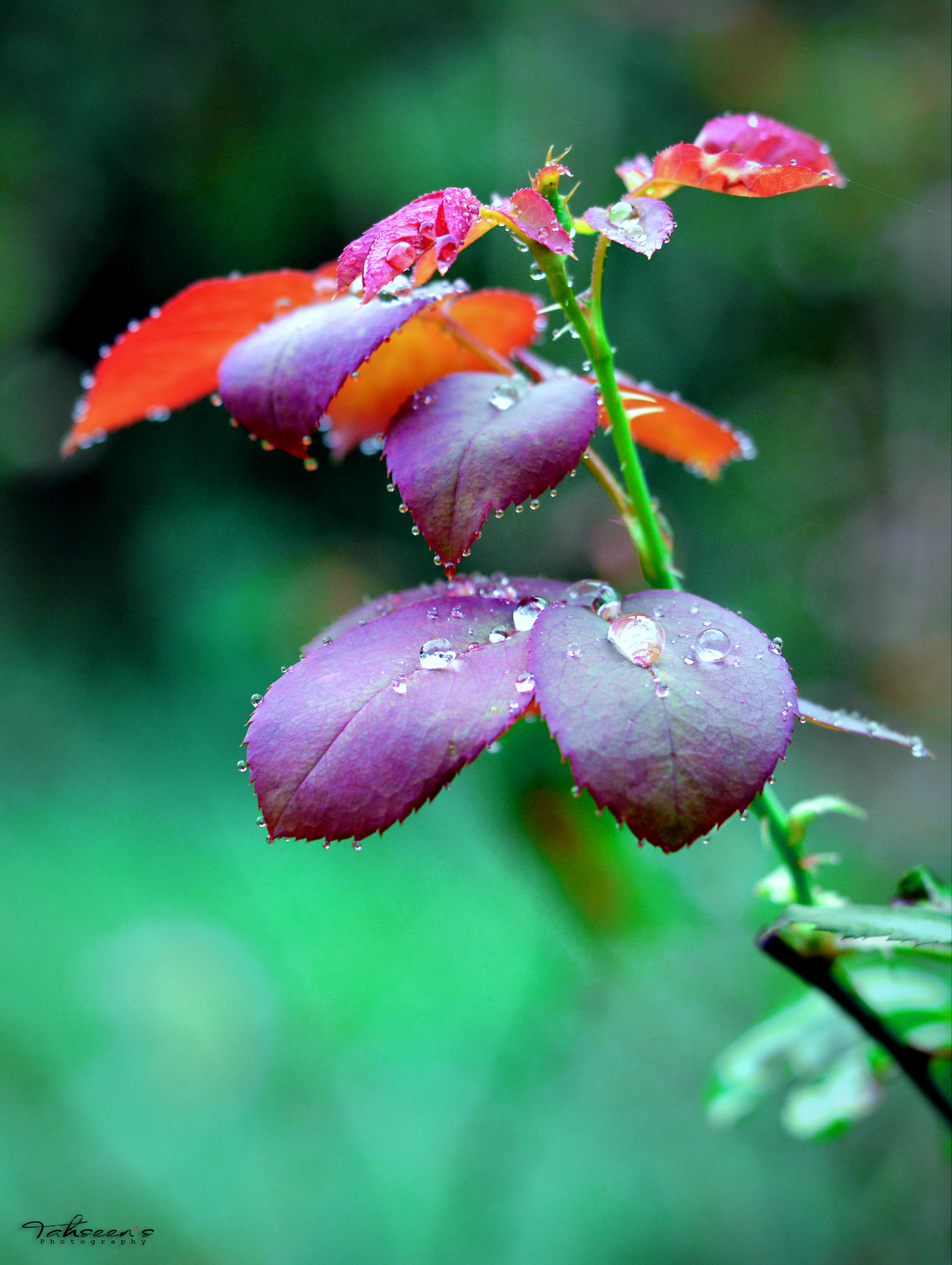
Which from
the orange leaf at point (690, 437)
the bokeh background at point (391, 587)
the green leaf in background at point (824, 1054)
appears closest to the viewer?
the orange leaf at point (690, 437)

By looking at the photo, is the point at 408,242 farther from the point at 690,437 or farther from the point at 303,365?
the point at 690,437

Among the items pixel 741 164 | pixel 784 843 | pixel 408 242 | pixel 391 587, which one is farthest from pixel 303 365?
pixel 391 587

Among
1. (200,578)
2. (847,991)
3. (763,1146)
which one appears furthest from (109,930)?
(847,991)

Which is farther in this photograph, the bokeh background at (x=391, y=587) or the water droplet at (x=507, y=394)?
the bokeh background at (x=391, y=587)

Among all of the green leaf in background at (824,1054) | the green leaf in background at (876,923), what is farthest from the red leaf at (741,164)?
the green leaf in background at (824,1054)

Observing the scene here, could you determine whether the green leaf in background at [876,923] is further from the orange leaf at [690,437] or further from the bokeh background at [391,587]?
the bokeh background at [391,587]

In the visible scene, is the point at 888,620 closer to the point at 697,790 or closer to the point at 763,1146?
the point at 763,1146
